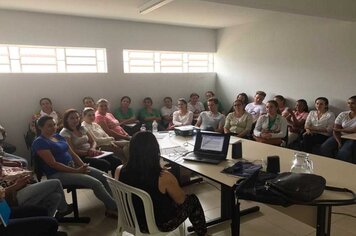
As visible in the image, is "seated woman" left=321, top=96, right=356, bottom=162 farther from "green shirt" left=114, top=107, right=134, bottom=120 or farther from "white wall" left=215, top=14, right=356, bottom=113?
"green shirt" left=114, top=107, right=134, bottom=120

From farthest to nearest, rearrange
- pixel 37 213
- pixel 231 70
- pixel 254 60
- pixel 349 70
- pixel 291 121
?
pixel 231 70, pixel 254 60, pixel 291 121, pixel 349 70, pixel 37 213

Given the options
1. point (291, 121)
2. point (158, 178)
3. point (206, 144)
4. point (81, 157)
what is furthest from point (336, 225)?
point (81, 157)

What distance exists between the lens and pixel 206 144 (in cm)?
255

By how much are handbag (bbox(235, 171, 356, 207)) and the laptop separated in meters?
0.69

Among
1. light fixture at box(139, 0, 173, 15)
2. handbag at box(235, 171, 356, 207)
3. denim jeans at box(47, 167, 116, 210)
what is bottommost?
denim jeans at box(47, 167, 116, 210)

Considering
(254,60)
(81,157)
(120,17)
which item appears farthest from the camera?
(254,60)

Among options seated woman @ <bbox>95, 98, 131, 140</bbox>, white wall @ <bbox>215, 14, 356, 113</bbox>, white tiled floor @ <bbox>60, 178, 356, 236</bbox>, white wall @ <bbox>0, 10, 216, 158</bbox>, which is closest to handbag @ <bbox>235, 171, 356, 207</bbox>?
white tiled floor @ <bbox>60, 178, 356, 236</bbox>

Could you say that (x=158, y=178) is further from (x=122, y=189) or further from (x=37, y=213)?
(x=37, y=213)

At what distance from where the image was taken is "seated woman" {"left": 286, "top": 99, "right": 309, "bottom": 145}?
176 inches

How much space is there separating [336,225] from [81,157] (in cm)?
269

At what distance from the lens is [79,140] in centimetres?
314

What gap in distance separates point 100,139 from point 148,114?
6.20ft

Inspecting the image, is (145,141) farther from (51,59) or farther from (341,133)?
(51,59)

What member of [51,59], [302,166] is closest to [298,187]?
[302,166]
